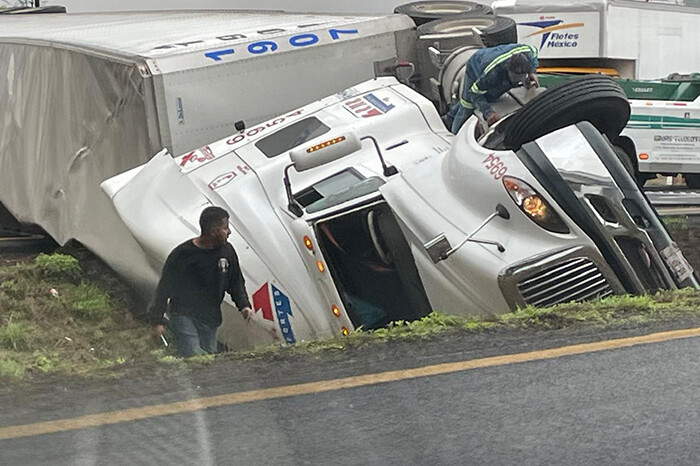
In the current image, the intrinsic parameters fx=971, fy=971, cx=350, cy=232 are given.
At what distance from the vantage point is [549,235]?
5.54 meters

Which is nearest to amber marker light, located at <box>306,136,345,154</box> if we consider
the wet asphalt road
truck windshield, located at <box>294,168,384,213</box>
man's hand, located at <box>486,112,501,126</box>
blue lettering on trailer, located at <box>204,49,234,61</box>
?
truck windshield, located at <box>294,168,384,213</box>

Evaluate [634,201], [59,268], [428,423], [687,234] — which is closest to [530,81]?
[687,234]

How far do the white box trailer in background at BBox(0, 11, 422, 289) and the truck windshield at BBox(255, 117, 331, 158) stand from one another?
0.21 meters

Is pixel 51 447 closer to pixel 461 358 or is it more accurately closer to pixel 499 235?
pixel 461 358

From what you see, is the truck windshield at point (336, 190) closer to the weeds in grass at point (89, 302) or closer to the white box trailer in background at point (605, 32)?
the weeds in grass at point (89, 302)

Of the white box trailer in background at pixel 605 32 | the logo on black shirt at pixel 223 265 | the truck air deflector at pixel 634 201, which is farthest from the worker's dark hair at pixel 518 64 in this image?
the white box trailer in background at pixel 605 32

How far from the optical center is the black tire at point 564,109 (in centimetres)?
617

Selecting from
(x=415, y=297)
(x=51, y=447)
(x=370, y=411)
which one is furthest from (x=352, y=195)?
(x=51, y=447)

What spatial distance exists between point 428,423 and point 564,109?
288cm

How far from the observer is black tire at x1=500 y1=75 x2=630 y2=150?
617 centimetres

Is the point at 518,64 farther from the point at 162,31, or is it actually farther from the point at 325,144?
the point at 162,31

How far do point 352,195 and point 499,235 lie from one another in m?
1.14

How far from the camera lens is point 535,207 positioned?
5.58m

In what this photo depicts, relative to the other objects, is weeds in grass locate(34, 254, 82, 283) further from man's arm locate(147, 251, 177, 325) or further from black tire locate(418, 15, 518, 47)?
black tire locate(418, 15, 518, 47)
